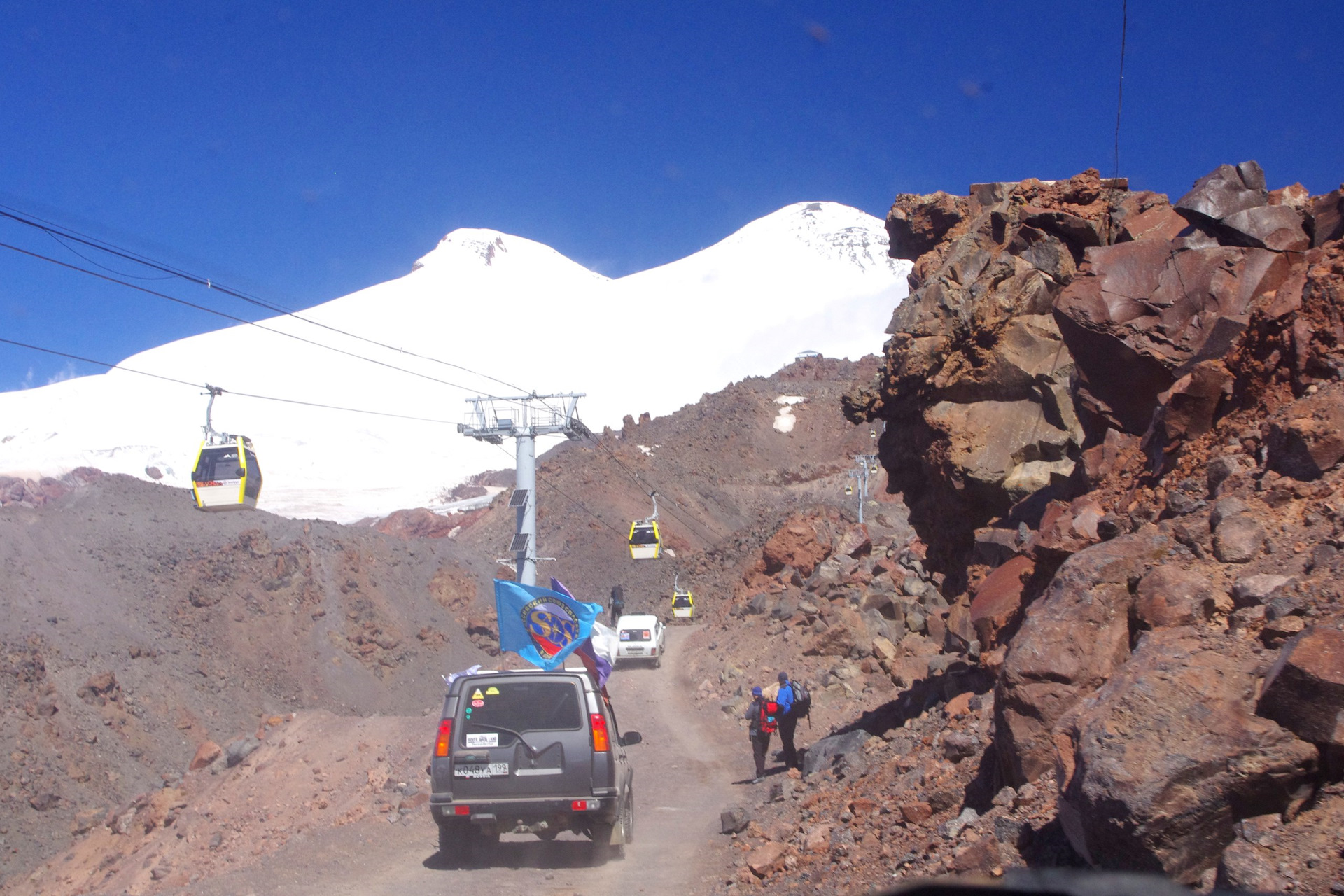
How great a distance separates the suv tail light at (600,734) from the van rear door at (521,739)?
0.21 feet

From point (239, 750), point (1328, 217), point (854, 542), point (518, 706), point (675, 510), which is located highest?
point (675, 510)

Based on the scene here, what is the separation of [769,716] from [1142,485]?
7933mm

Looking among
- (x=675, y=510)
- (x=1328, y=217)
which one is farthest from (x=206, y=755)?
(x=675, y=510)

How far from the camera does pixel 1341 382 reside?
725 centimetres

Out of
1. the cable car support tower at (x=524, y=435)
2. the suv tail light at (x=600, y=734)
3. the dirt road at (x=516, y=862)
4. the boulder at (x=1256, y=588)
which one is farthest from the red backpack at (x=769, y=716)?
the cable car support tower at (x=524, y=435)

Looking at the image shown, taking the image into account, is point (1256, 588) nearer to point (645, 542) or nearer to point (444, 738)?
point (444, 738)

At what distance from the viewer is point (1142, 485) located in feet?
30.7

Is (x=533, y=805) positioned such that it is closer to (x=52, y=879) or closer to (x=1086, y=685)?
(x=1086, y=685)

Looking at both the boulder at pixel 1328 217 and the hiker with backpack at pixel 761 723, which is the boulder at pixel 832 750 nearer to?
the hiker with backpack at pixel 761 723

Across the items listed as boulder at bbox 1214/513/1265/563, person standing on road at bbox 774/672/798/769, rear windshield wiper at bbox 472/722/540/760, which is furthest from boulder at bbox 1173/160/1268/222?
rear windshield wiper at bbox 472/722/540/760

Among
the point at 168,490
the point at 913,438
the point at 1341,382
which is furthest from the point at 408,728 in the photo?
the point at 168,490

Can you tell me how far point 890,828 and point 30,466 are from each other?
114m

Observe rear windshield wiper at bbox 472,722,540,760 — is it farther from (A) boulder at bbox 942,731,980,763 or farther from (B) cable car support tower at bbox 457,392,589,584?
(B) cable car support tower at bbox 457,392,589,584

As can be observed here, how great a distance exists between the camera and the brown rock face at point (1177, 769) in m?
4.73
